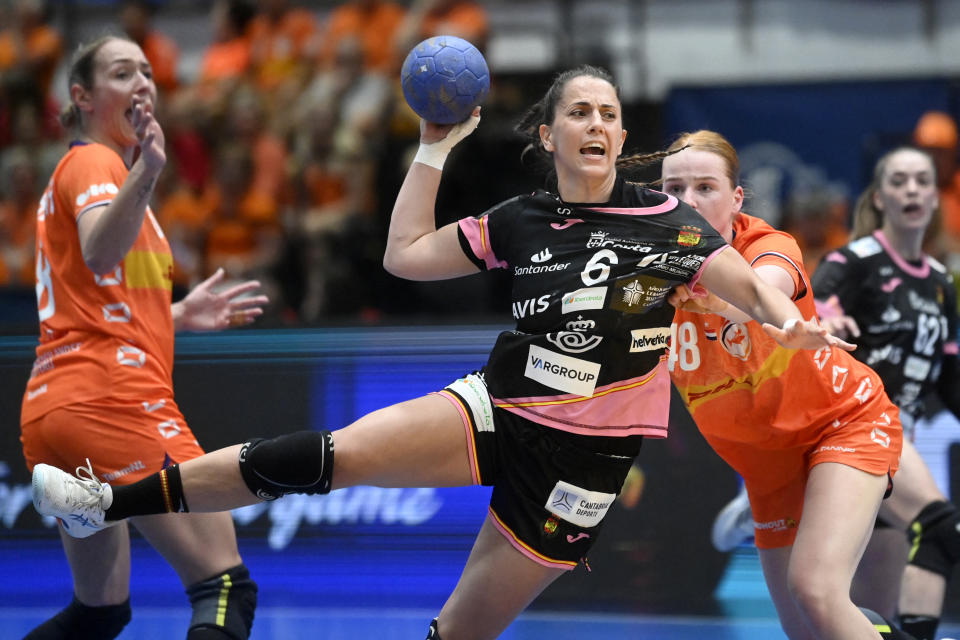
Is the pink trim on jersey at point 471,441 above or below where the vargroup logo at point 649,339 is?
below

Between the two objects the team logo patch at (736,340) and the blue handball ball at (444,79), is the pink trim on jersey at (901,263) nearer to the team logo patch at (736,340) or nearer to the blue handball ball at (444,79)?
the team logo patch at (736,340)

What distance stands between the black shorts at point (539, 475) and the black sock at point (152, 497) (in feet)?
2.63

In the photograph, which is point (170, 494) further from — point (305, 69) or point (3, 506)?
point (305, 69)

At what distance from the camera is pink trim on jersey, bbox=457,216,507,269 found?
3410mm

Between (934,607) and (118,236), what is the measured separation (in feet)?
11.1

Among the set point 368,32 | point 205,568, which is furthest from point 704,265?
point 368,32

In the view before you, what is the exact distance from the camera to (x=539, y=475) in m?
3.31

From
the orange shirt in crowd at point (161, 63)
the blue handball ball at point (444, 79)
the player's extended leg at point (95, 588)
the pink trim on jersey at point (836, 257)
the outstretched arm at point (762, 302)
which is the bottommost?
the player's extended leg at point (95, 588)

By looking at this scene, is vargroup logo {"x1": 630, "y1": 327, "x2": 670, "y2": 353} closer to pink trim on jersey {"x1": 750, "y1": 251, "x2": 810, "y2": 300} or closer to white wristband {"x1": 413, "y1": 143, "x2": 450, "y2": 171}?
pink trim on jersey {"x1": 750, "y1": 251, "x2": 810, "y2": 300}

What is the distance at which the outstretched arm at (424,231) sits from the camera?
11.2ft

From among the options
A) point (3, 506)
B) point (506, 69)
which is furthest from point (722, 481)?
point (506, 69)

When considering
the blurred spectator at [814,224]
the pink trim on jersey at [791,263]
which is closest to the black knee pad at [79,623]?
the pink trim on jersey at [791,263]

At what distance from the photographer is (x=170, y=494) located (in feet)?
10.4

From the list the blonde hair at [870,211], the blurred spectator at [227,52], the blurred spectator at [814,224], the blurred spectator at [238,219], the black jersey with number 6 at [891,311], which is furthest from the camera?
the blurred spectator at [227,52]
